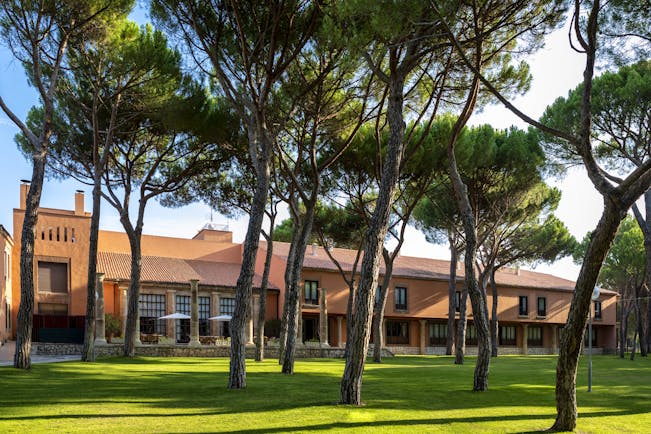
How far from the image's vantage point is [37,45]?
17375mm

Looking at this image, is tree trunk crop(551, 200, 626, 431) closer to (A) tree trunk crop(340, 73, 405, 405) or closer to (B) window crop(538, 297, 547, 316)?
(A) tree trunk crop(340, 73, 405, 405)

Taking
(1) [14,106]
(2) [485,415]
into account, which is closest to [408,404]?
(2) [485,415]

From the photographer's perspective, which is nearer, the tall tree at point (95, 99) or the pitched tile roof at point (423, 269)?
→ the tall tree at point (95, 99)

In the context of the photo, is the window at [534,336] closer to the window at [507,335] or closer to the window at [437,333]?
the window at [507,335]

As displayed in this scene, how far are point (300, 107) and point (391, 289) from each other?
2420 cm

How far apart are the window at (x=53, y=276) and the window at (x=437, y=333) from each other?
23470 mm

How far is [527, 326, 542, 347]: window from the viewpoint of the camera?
49.8 m

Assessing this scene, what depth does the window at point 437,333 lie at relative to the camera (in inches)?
1797

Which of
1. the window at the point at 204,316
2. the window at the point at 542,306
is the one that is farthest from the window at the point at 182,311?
the window at the point at 542,306

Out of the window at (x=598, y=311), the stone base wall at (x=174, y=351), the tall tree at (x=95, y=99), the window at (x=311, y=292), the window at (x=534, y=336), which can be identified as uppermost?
the tall tree at (x=95, y=99)

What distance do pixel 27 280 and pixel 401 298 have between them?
28.9 metres

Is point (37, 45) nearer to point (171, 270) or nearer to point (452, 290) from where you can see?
point (171, 270)

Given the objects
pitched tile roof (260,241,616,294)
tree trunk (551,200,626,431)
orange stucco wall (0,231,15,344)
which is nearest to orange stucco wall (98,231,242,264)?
pitched tile roof (260,241,616,294)

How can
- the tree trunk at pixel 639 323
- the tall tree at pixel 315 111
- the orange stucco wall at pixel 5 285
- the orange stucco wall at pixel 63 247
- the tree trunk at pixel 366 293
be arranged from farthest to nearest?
the tree trunk at pixel 639 323
the orange stucco wall at pixel 63 247
the orange stucco wall at pixel 5 285
the tall tree at pixel 315 111
the tree trunk at pixel 366 293
